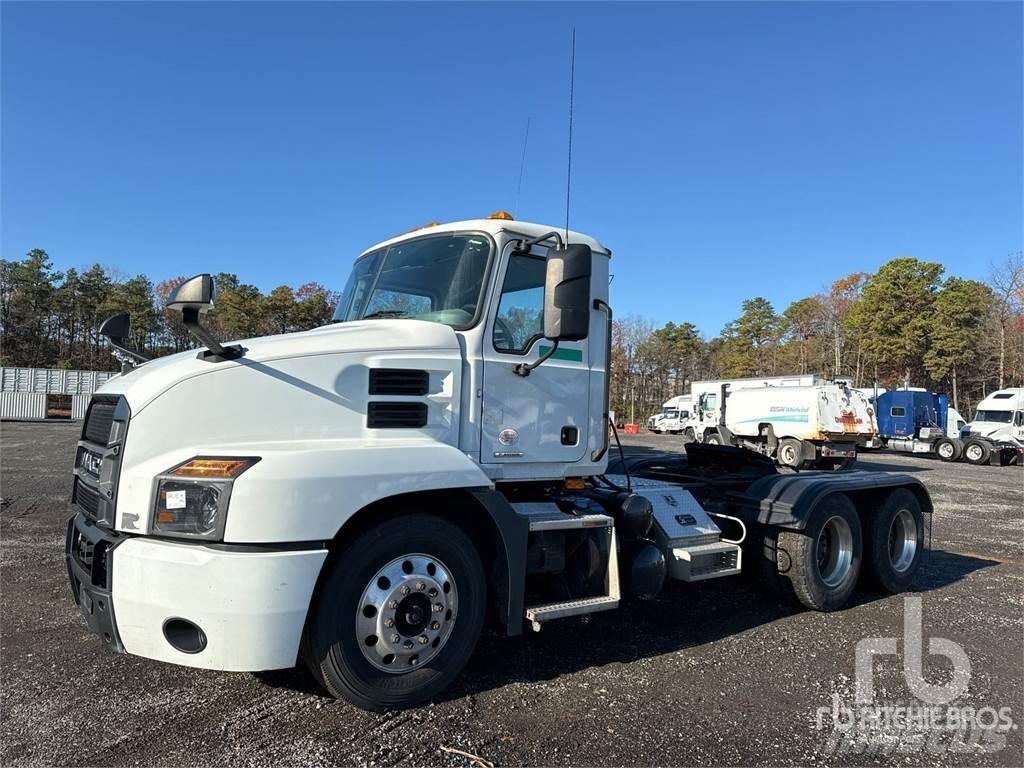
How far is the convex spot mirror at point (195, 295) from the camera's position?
10.2ft

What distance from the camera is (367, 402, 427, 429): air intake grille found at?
3775mm

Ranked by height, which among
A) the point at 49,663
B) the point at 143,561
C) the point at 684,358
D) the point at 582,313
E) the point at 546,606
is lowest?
the point at 49,663

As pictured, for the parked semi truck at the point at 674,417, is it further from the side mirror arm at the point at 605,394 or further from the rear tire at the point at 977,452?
the side mirror arm at the point at 605,394

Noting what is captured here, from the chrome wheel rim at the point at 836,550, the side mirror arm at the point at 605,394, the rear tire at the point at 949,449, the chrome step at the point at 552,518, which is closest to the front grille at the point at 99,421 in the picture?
the chrome step at the point at 552,518

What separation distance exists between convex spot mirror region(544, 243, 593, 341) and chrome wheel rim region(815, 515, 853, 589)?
359cm

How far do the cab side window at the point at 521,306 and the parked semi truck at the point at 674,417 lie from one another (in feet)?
129

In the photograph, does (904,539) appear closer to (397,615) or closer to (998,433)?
(397,615)

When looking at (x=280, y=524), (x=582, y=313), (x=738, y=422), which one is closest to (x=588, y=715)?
(x=280, y=524)

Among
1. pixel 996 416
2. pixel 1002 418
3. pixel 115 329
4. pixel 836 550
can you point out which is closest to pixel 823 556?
pixel 836 550

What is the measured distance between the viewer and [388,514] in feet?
12.0

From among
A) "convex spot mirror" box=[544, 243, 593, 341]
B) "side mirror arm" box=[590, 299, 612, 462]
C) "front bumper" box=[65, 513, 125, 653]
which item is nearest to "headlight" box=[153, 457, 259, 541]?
"front bumper" box=[65, 513, 125, 653]

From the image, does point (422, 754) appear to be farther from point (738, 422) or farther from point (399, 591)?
point (738, 422)

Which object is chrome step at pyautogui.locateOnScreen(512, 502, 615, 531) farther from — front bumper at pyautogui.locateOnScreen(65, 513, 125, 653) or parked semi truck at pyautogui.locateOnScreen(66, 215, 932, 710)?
front bumper at pyautogui.locateOnScreen(65, 513, 125, 653)

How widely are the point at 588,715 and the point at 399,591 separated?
1.26 m
